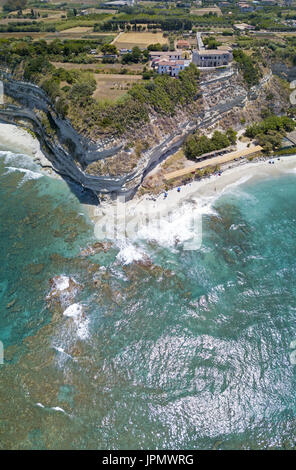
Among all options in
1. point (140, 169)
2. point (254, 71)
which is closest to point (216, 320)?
point (140, 169)

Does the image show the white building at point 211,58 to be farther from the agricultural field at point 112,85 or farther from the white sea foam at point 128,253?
the white sea foam at point 128,253

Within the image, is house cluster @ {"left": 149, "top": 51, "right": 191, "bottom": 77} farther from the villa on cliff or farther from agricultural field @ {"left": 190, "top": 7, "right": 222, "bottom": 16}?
agricultural field @ {"left": 190, "top": 7, "right": 222, "bottom": 16}

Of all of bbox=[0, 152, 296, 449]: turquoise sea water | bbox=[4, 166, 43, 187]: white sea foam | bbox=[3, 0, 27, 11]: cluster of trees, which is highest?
bbox=[3, 0, 27, 11]: cluster of trees

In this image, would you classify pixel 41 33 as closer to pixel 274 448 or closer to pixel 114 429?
pixel 114 429

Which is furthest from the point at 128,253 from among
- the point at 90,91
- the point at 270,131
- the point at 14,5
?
the point at 14,5

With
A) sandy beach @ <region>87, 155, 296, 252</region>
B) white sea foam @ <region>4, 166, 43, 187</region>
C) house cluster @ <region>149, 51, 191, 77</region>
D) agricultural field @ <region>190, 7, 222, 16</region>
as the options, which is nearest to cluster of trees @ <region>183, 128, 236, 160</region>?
sandy beach @ <region>87, 155, 296, 252</region>

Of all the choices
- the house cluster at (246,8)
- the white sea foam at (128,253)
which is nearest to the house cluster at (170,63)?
the white sea foam at (128,253)

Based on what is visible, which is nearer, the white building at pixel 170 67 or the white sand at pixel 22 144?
the white sand at pixel 22 144
